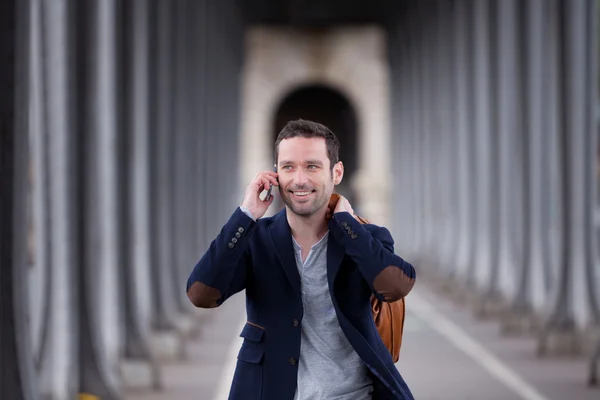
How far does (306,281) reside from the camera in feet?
13.0

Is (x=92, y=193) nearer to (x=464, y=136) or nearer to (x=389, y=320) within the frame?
(x=389, y=320)

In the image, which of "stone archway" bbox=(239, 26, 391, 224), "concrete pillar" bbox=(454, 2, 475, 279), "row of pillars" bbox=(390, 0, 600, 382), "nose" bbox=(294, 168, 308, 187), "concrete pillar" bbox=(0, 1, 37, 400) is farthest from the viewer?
"stone archway" bbox=(239, 26, 391, 224)

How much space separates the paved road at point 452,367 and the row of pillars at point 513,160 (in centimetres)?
47

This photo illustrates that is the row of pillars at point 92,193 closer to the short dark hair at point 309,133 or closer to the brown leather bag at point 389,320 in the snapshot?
the brown leather bag at point 389,320

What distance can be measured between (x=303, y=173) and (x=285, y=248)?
25 centimetres

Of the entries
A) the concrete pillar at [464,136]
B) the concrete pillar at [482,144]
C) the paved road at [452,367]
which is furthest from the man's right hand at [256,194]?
the concrete pillar at [464,136]

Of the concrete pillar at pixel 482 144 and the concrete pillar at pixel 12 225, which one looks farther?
the concrete pillar at pixel 482 144

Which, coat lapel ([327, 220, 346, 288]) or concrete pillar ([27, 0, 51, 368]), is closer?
coat lapel ([327, 220, 346, 288])

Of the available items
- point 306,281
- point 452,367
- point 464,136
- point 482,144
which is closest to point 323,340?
point 306,281

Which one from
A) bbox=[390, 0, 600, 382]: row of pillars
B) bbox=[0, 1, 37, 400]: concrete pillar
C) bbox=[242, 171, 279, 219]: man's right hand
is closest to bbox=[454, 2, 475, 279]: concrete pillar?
bbox=[390, 0, 600, 382]: row of pillars

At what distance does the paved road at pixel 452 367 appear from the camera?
11586 mm

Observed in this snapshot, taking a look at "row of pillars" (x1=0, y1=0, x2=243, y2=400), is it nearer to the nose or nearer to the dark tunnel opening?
the nose

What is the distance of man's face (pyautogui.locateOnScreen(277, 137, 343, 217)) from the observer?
3822 millimetres

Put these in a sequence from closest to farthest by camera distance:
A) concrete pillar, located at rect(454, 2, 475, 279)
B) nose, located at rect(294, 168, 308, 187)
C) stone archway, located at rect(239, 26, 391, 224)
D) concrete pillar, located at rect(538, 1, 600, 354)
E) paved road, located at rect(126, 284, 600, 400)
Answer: nose, located at rect(294, 168, 308, 187) → paved road, located at rect(126, 284, 600, 400) → concrete pillar, located at rect(538, 1, 600, 354) → concrete pillar, located at rect(454, 2, 475, 279) → stone archway, located at rect(239, 26, 391, 224)
